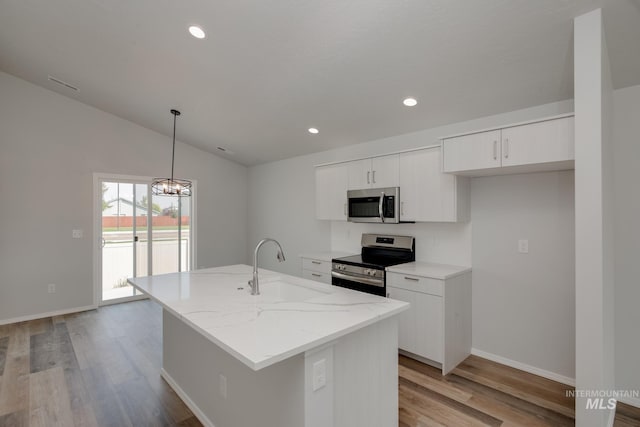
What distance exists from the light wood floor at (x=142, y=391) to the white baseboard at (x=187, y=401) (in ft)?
0.13

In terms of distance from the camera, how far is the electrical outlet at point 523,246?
2787mm

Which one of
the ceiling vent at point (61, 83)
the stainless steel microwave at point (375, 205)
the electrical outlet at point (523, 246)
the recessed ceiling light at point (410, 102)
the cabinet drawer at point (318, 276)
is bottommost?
the cabinet drawer at point (318, 276)

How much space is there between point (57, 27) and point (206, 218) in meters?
3.55

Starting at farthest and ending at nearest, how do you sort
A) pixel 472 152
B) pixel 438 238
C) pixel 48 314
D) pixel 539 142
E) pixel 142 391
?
1. pixel 48 314
2. pixel 438 238
3. pixel 472 152
4. pixel 142 391
5. pixel 539 142

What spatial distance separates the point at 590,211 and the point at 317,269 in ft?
9.11

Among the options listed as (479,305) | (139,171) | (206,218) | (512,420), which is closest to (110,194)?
(139,171)

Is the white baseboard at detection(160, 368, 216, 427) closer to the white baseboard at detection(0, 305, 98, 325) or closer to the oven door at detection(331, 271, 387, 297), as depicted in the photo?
the oven door at detection(331, 271, 387, 297)

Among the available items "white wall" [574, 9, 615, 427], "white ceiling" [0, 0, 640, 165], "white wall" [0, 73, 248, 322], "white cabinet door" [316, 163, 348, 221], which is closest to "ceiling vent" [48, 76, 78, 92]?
"white ceiling" [0, 0, 640, 165]

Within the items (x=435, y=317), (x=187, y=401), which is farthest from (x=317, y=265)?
(x=187, y=401)

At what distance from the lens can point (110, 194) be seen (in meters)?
4.89

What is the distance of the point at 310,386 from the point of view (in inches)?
52.4

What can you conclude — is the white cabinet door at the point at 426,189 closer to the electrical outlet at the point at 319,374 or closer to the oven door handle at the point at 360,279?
the oven door handle at the point at 360,279

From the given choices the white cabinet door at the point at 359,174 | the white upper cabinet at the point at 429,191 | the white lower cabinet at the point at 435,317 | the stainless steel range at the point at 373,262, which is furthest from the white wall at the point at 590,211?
the white cabinet door at the point at 359,174

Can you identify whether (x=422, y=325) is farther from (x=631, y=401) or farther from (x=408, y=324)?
(x=631, y=401)
